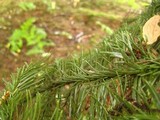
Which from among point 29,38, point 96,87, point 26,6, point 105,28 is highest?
point 26,6

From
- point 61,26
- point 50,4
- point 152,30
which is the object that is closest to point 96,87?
point 152,30

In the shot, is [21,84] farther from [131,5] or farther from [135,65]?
[131,5]

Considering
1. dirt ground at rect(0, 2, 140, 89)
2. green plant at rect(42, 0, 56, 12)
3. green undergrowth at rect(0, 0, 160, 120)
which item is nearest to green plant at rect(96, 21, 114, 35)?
dirt ground at rect(0, 2, 140, 89)

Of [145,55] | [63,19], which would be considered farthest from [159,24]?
[63,19]

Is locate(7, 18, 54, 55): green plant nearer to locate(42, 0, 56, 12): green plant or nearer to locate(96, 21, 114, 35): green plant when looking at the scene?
locate(42, 0, 56, 12): green plant

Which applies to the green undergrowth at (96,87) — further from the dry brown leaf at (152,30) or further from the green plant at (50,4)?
the green plant at (50,4)

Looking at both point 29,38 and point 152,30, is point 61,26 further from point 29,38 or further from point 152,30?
point 152,30
